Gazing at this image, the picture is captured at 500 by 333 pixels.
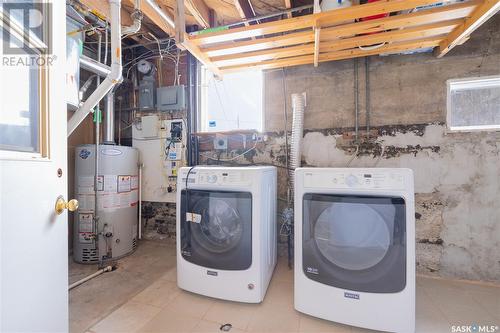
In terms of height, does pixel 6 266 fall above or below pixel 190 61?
below

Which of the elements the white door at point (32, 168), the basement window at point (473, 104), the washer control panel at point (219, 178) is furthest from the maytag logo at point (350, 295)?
the basement window at point (473, 104)

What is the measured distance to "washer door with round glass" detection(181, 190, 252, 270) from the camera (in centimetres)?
155

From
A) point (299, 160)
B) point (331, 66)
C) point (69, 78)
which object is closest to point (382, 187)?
point (299, 160)

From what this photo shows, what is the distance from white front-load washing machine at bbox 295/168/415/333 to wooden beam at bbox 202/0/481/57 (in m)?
1.05

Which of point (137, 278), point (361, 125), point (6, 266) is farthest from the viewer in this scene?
point (361, 125)

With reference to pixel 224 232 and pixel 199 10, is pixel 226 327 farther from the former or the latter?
pixel 199 10

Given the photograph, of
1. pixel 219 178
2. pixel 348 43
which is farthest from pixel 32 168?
pixel 348 43

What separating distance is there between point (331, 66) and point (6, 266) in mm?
2627

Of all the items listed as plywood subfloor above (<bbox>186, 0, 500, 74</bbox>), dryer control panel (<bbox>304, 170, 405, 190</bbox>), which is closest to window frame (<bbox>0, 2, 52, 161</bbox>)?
plywood subfloor above (<bbox>186, 0, 500, 74</bbox>)

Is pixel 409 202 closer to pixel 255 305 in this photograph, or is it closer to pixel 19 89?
pixel 255 305

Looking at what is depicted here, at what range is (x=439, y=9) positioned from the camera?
1.40 m

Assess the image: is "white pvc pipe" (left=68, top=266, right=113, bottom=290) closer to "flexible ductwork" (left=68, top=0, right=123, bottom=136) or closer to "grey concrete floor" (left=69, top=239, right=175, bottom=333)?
Answer: "grey concrete floor" (left=69, top=239, right=175, bottom=333)

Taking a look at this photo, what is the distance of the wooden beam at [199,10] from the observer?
1.77 m

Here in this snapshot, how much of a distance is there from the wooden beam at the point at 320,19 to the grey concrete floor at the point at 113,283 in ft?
6.92
